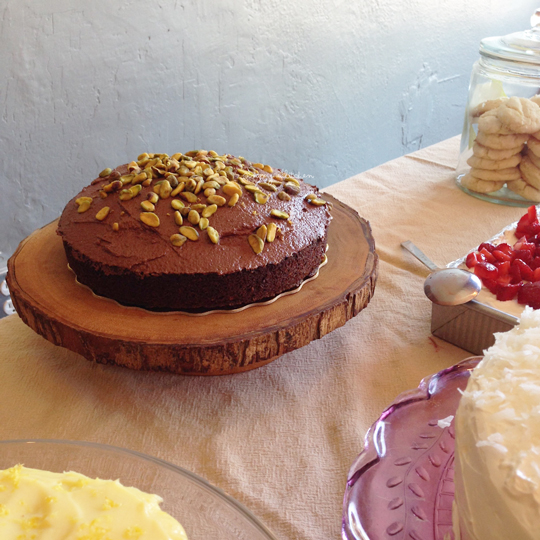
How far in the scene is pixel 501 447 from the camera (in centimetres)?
44

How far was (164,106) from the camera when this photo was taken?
225 cm

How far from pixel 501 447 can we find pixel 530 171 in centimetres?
113

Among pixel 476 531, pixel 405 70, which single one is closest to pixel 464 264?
pixel 476 531

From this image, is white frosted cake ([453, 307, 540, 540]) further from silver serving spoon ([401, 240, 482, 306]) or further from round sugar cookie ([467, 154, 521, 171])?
round sugar cookie ([467, 154, 521, 171])

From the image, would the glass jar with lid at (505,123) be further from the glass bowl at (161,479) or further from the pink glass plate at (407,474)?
the glass bowl at (161,479)

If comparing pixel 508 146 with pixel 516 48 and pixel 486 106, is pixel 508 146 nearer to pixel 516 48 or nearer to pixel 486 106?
pixel 486 106

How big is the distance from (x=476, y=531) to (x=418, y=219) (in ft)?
3.42

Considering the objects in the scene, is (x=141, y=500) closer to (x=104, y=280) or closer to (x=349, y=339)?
(x=104, y=280)

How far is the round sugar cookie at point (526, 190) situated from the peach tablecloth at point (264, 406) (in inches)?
20.8

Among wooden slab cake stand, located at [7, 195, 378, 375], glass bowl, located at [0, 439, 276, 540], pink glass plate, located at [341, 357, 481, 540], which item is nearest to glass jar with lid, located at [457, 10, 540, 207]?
wooden slab cake stand, located at [7, 195, 378, 375]

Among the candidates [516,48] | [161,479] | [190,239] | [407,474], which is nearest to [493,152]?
[516,48]

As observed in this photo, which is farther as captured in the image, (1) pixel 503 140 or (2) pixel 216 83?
→ (2) pixel 216 83

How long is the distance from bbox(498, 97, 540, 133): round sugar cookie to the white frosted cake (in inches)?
36.3

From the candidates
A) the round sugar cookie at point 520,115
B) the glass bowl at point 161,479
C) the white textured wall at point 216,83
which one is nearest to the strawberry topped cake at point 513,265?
the round sugar cookie at point 520,115
